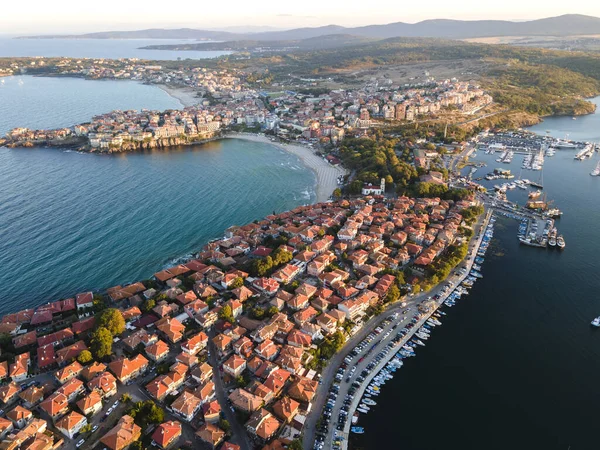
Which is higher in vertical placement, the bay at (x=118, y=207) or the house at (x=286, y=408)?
the bay at (x=118, y=207)

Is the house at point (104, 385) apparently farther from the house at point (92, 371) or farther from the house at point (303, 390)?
the house at point (303, 390)

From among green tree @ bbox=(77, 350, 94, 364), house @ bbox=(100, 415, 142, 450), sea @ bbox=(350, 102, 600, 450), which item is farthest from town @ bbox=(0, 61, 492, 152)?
house @ bbox=(100, 415, 142, 450)

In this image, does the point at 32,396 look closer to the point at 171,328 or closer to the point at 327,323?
the point at 171,328

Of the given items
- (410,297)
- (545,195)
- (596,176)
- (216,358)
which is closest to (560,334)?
(410,297)

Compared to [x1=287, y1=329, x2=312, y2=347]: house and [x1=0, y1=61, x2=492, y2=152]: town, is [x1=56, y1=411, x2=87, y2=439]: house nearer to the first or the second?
[x1=287, y1=329, x2=312, y2=347]: house

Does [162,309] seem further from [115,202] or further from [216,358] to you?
[115,202]

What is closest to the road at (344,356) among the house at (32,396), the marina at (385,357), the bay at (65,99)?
the marina at (385,357)

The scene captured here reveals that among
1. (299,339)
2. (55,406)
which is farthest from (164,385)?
(299,339)
